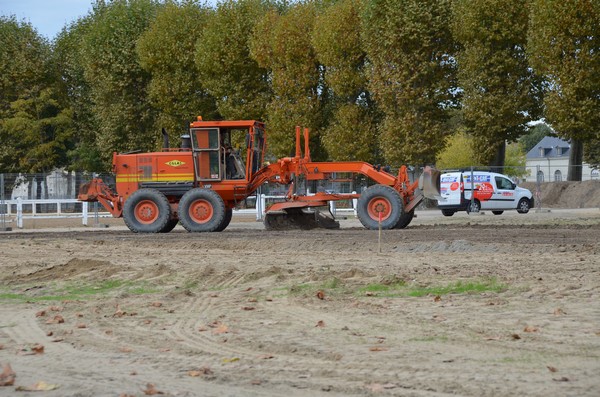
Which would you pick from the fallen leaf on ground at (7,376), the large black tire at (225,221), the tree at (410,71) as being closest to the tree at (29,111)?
the tree at (410,71)

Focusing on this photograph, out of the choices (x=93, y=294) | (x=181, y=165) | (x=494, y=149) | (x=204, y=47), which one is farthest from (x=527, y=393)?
(x=204, y=47)

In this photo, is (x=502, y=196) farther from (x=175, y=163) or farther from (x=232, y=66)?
(x=232, y=66)

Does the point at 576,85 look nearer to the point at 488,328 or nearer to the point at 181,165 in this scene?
the point at 181,165

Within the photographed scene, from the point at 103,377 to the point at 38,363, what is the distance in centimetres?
96

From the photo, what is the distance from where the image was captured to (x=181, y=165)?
1032 inches

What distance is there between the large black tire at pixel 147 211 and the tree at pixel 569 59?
792 inches

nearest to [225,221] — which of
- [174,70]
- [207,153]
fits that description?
[207,153]

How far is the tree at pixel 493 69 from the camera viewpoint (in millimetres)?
41594

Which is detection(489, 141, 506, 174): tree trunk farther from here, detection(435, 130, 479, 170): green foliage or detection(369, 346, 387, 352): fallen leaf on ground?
detection(369, 346, 387, 352): fallen leaf on ground

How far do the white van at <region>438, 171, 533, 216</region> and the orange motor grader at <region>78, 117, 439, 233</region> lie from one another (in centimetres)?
1212

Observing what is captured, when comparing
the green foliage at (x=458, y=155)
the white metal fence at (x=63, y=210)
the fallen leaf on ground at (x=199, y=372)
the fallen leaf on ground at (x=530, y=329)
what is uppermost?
the green foliage at (x=458, y=155)

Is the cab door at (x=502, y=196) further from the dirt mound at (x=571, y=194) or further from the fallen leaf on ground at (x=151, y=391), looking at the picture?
the fallen leaf on ground at (x=151, y=391)

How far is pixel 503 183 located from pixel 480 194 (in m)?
1.32

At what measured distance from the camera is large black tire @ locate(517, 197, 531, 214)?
38.3 metres
